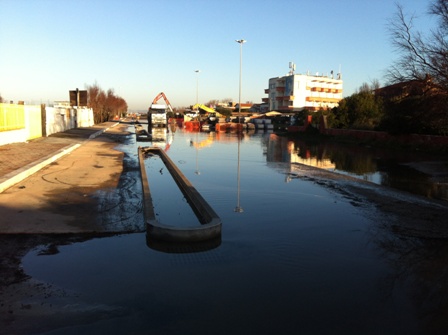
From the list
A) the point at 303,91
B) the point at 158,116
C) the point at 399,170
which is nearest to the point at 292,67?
the point at 303,91

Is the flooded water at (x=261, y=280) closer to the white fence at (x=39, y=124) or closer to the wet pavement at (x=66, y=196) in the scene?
the wet pavement at (x=66, y=196)

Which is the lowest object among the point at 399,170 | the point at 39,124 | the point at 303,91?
the point at 399,170

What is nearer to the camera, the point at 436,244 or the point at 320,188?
the point at 436,244

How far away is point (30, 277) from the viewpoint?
5094 millimetres

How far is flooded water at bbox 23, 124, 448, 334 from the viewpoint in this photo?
417 centimetres

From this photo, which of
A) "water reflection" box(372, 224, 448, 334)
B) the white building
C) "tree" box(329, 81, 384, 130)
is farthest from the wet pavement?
the white building

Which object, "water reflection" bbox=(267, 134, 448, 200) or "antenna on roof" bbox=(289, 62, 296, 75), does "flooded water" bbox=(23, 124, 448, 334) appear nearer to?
"water reflection" bbox=(267, 134, 448, 200)

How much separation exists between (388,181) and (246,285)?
10437 mm

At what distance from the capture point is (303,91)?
331 ft

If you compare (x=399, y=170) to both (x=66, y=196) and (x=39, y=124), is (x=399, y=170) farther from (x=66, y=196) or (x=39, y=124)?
(x=39, y=124)

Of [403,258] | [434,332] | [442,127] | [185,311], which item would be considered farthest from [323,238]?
[442,127]

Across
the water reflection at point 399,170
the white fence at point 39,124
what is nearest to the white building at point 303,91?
the white fence at point 39,124

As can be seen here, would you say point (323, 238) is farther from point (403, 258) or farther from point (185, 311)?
point (185, 311)

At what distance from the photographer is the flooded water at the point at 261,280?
13.7ft
